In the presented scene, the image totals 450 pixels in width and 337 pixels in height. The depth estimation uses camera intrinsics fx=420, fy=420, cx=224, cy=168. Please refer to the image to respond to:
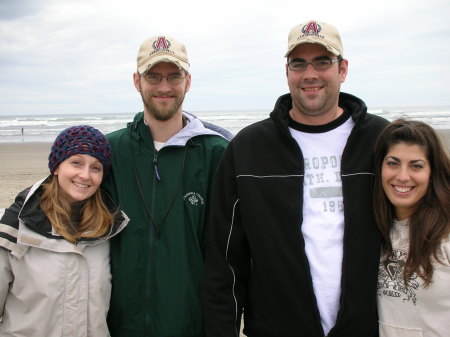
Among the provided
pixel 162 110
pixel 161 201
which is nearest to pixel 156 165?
pixel 161 201

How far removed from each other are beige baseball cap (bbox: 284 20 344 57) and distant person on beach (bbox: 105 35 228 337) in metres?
0.85

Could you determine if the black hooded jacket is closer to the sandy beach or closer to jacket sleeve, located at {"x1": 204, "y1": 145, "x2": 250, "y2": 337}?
jacket sleeve, located at {"x1": 204, "y1": 145, "x2": 250, "y2": 337}

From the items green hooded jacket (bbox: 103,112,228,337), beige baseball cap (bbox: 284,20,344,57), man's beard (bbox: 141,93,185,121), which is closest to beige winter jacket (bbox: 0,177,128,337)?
green hooded jacket (bbox: 103,112,228,337)

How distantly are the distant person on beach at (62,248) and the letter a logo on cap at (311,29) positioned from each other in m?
1.53

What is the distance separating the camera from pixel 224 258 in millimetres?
2674

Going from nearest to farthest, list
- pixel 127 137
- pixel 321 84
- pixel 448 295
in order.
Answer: pixel 448 295, pixel 321 84, pixel 127 137

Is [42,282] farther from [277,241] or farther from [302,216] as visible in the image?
[302,216]

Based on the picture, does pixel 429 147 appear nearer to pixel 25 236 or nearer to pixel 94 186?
pixel 94 186

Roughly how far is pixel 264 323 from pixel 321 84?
1.55 m

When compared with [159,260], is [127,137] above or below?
above

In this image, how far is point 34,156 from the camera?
679 inches

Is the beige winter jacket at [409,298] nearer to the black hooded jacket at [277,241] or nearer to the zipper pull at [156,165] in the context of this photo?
the black hooded jacket at [277,241]

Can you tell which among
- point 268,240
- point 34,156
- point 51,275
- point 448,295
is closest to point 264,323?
point 268,240

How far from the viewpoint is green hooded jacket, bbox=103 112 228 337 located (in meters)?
2.81
